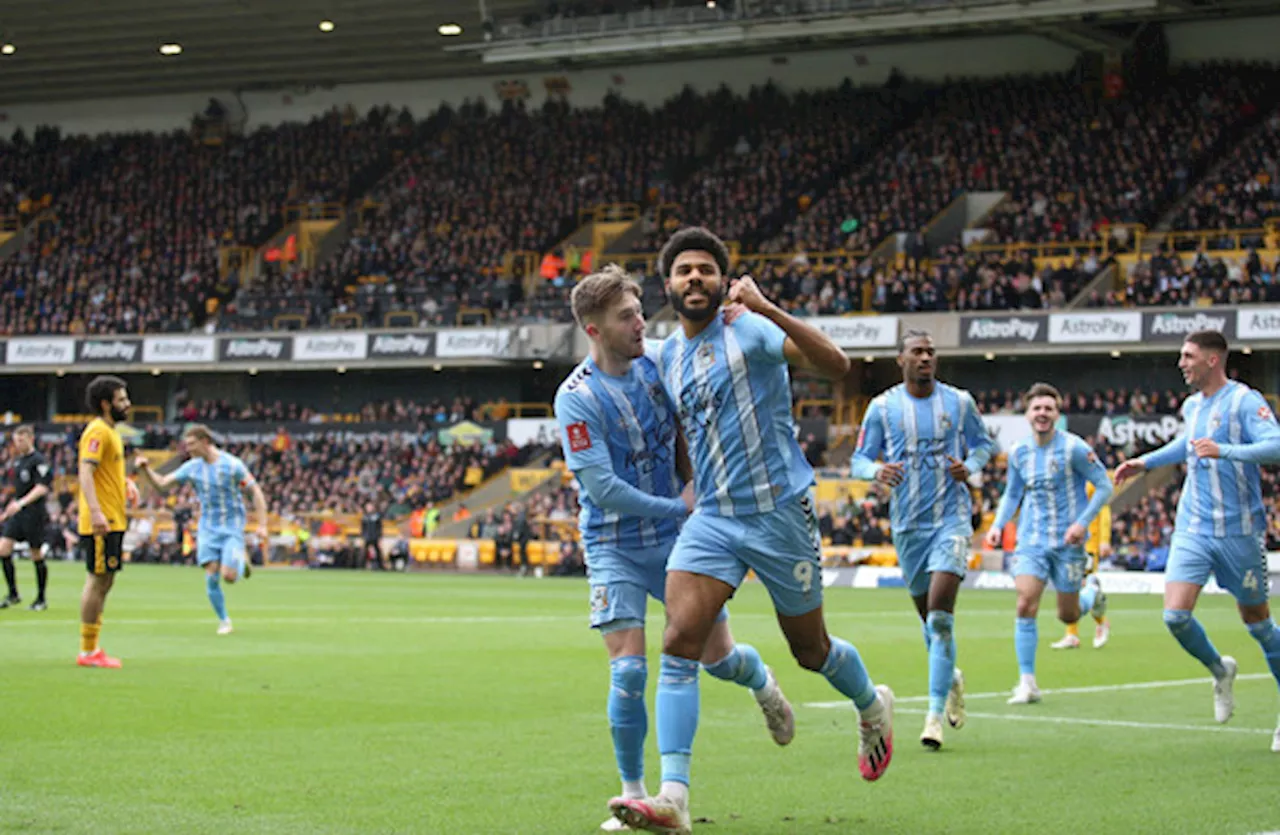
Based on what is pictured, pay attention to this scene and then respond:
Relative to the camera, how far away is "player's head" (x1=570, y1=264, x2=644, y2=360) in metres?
7.59

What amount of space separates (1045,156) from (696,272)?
45506 millimetres

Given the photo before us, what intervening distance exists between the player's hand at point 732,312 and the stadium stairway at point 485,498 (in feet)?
134

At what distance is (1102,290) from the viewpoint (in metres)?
45.7

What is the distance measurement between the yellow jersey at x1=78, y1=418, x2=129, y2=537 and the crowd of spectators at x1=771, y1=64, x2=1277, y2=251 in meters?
36.7

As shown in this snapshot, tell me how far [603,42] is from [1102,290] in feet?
51.0

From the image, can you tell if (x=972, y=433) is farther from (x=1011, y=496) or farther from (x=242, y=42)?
(x=242, y=42)

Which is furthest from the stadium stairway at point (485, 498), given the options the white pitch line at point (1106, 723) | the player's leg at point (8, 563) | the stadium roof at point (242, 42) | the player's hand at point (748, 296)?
the player's hand at point (748, 296)

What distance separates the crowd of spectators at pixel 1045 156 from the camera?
48531 millimetres

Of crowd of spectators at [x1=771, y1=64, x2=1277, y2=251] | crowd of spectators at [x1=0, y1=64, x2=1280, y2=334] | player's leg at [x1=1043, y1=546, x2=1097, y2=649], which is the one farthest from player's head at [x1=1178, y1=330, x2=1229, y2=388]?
crowd of spectators at [x1=771, y1=64, x2=1277, y2=251]

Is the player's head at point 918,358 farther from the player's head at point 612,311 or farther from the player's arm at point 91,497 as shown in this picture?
the player's arm at point 91,497

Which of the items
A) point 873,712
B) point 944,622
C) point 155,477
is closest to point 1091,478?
point 944,622

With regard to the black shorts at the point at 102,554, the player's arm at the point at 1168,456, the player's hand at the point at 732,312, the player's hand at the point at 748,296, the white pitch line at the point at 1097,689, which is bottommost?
the white pitch line at the point at 1097,689

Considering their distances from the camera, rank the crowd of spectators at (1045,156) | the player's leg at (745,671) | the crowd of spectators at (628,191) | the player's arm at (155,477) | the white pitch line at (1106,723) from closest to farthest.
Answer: the player's leg at (745,671) < the white pitch line at (1106,723) < the player's arm at (155,477) < the crowd of spectators at (628,191) < the crowd of spectators at (1045,156)

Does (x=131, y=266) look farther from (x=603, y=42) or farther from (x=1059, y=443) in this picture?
(x=1059, y=443)
